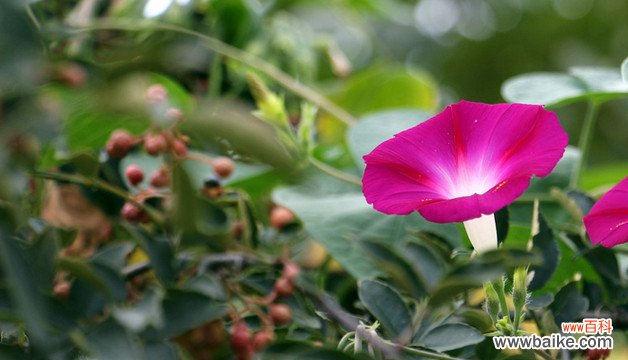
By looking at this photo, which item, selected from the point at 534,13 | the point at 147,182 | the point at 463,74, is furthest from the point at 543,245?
the point at 534,13

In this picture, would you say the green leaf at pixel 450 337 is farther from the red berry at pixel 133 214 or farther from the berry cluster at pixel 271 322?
the red berry at pixel 133 214

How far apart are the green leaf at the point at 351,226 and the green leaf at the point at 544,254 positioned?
0.08m

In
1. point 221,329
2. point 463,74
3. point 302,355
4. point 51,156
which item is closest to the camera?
point 302,355

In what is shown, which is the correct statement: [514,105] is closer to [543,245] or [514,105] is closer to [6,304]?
[543,245]

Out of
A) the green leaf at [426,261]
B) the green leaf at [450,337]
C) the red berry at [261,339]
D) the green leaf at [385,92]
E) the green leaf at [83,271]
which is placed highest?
the green leaf at [426,261]

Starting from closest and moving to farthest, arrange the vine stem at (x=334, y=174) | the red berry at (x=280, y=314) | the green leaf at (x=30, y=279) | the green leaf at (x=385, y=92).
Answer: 1. the green leaf at (x=30, y=279)
2. the red berry at (x=280, y=314)
3. the vine stem at (x=334, y=174)
4. the green leaf at (x=385, y=92)

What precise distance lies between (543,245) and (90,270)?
0.21 meters

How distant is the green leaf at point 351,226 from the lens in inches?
18.5

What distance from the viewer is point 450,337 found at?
0.35m

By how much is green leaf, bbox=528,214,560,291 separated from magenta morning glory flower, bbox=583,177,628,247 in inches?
0.8

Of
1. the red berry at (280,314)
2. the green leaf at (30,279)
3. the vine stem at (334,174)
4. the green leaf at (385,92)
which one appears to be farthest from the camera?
the green leaf at (385,92)

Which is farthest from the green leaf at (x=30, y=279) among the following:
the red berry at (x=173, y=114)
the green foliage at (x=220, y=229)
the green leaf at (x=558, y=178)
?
the green leaf at (x=558, y=178)

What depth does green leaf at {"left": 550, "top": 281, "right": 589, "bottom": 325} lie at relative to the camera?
387 millimetres

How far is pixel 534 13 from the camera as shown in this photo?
7.13 feet
